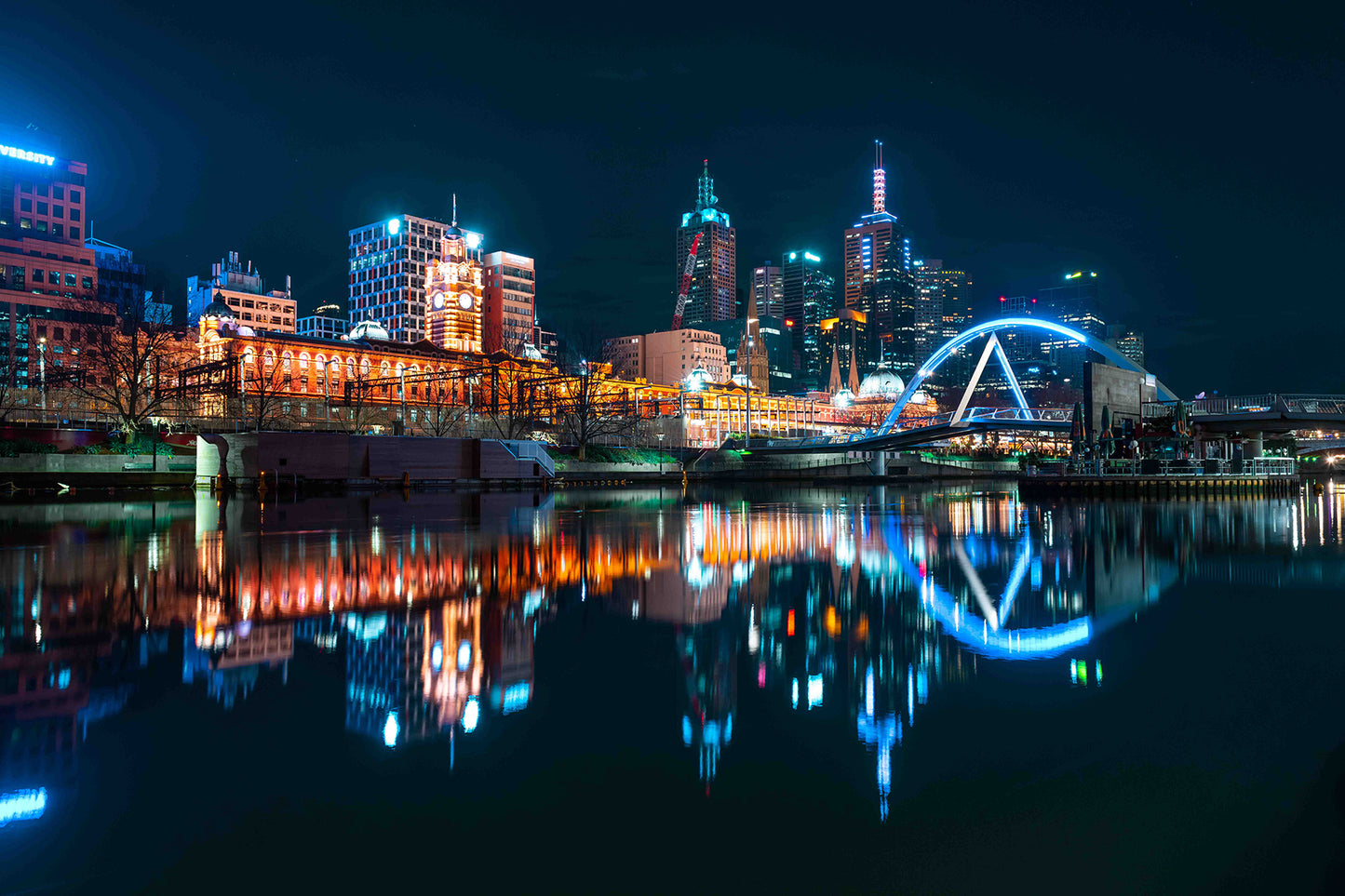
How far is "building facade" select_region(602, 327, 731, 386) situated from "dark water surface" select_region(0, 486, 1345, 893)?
557 ft

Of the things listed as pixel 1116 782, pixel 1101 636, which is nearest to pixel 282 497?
pixel 1101 636

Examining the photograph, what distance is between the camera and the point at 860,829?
163 inches

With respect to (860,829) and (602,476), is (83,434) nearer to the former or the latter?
(602,476)

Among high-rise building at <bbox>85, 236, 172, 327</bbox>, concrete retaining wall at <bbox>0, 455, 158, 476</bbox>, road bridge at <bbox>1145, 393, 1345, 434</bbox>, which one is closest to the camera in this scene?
concrete retaining wall at <bbox>0, 455, 158, 476</bbox>

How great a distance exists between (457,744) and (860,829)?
239 centimetres

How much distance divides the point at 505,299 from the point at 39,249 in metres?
83.1

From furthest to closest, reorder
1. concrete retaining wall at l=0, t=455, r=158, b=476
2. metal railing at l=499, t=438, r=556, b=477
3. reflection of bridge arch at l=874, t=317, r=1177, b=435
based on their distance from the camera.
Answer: reflection of bridge arch at l=874, t=317, r=1177, b=435, metal railing at l=499, t=438, r=556, b=477, concrete retaining wall at l=0, t=455, r=158, b=476

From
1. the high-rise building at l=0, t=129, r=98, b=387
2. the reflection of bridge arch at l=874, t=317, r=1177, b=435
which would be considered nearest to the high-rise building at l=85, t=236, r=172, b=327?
the high-rise building at l=0, t=129, r=98, b=387

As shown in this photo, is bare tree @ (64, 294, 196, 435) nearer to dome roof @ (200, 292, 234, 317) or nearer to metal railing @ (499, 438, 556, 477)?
metal railing @ (499, 438, 556, 477)

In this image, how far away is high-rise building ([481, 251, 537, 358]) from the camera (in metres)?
181

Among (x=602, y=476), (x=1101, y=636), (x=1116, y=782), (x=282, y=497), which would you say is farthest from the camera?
(x=602, y=476)

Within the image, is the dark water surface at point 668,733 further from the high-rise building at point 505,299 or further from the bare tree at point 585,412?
the high-rise building at point 505,299

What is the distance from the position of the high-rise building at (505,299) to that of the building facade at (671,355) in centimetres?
1852

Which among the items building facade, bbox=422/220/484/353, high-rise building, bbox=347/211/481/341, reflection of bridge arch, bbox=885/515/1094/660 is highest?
high-rise building, bbox=347/211/481/341
